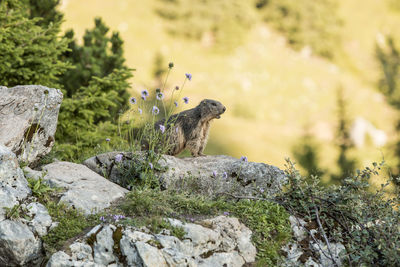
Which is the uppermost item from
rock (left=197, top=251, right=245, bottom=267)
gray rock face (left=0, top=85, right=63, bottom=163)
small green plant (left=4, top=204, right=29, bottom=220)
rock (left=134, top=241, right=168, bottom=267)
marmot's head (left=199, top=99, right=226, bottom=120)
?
marmot's head (left=199, top=99, right=226, bottom=120)

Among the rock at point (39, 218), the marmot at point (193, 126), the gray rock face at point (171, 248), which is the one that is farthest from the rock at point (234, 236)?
the marmot at point (193, 126)

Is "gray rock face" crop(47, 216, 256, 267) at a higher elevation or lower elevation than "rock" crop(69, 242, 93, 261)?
higher

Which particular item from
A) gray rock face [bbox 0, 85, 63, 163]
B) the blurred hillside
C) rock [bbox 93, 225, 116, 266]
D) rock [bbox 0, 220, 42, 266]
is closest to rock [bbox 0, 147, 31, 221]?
rock [bbox 0, 220, 42, 266]

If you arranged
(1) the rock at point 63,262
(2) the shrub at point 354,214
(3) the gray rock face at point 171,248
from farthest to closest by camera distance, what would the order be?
(2) the shrub at point 354,214, (3) the gray rock face at point 171,248, (1) the rock at point 63,262

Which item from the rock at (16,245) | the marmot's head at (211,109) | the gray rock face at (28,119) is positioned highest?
the marmot's head at (211,109)

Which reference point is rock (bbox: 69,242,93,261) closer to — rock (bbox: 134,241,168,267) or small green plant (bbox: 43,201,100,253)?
small green plant (bbox: 43,201,100,253)

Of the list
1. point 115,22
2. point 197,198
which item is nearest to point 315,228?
point 197,198

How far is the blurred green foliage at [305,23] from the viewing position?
30.8 metres

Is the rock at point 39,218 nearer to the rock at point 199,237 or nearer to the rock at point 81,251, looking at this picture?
the rock at point 81,251

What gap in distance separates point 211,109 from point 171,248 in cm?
278

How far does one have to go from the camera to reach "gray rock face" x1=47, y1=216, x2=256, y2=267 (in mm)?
3879

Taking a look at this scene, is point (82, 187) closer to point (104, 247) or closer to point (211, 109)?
point (104, 247)

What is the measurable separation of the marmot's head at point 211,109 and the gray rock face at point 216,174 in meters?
0.90

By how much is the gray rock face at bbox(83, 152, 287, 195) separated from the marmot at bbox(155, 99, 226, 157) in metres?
0.72
